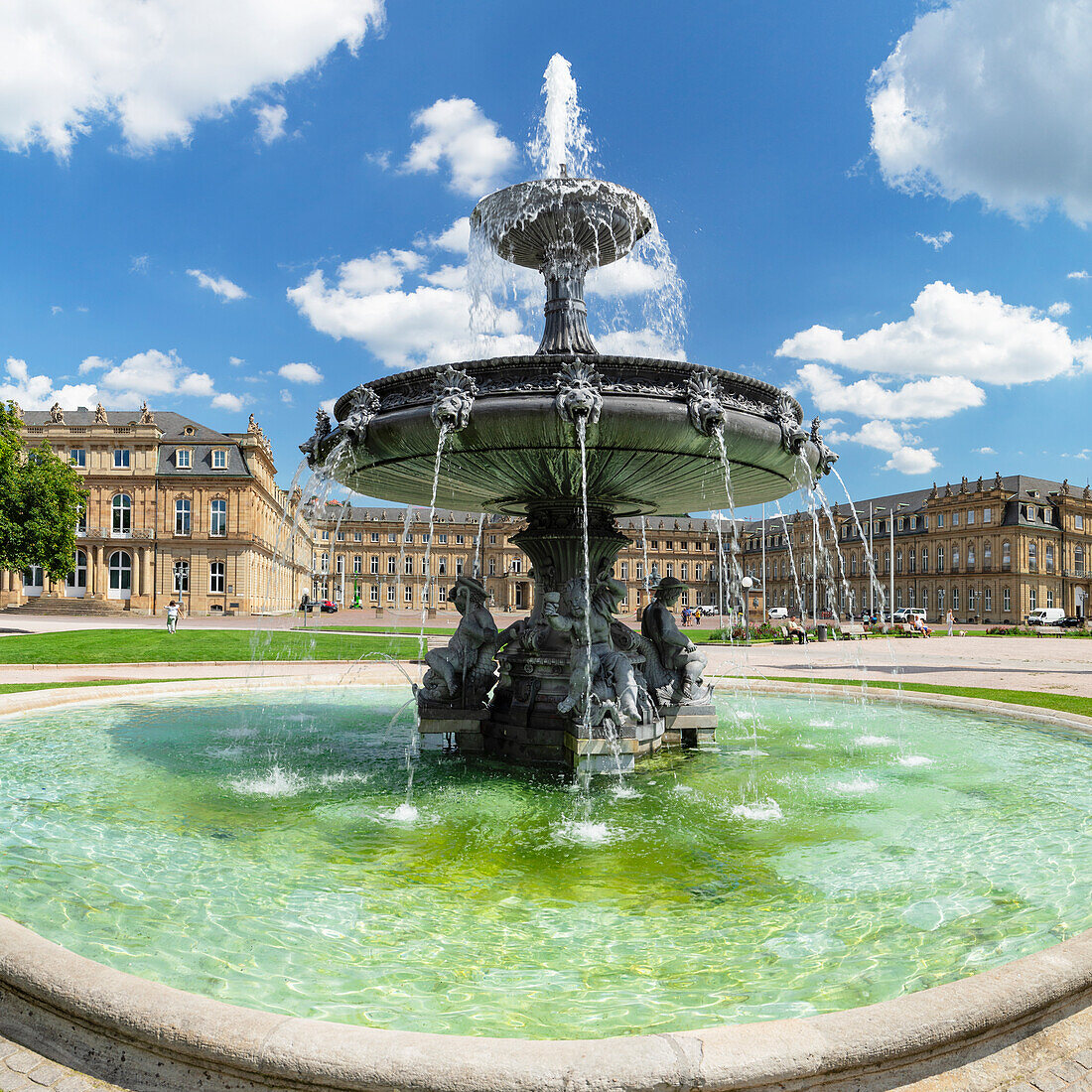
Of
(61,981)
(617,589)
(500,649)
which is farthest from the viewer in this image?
(500,649)

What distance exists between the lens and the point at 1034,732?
9.66 m

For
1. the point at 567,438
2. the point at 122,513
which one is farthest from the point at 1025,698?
the point at 122,513

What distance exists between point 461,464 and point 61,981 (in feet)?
18.2

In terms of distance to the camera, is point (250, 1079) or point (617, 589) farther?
point (617, 589)

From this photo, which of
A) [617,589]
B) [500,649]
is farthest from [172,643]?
[617,589]

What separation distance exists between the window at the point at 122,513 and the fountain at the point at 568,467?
214 feet

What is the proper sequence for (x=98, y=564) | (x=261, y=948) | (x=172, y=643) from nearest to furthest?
(x=261, y=948), (x=172, y=643), (x=98, y=564)

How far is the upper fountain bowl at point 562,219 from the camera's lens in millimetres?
8359

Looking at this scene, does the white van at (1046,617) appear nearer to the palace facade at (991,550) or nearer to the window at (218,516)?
the palace facade at (991,550)

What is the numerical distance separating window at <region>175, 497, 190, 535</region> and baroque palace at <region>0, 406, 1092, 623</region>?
0.40ft

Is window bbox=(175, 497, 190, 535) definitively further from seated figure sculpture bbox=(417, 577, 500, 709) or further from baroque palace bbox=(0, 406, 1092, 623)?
seated figure sculpture bbox=(417, 577, 500, 709)

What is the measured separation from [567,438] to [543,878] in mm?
3568

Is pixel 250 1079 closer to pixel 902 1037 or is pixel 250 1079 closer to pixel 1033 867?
pixel 902 1037

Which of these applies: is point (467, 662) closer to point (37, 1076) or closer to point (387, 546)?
point (37, 1076)
